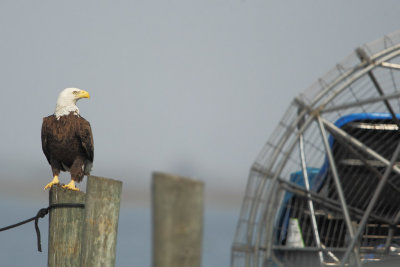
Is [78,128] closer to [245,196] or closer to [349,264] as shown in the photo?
[245,196]

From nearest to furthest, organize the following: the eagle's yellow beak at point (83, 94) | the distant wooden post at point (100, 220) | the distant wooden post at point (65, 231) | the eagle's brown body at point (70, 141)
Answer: the distant wooden post at point (100, 220)
the distant wooden post at point (65, 231)
the eagle's brown body at point (70, 141)
the eagle's yellow beak at point (83, 94)

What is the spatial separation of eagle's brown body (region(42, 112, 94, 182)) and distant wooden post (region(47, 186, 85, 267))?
2.55 meters

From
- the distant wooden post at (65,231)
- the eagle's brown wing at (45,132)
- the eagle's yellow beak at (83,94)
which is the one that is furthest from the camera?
the eagle's yellow beak at (83,94)

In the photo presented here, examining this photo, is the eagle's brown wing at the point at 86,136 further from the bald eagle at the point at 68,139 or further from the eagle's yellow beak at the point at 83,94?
the eagle's yellow beak at the point at 83,94

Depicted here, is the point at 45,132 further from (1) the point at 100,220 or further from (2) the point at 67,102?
(1) the point at 100,220

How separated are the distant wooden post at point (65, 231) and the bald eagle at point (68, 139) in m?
2.39

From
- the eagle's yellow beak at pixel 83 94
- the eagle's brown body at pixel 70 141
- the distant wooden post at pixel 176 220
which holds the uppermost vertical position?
the eagle's yellow beak at pixel 83 94

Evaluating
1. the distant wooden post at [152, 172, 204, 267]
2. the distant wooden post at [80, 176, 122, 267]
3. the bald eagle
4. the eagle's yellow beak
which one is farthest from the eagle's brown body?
the distant wooden post at [152, 172, 204, 267]

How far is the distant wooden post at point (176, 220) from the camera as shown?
9.91 ft

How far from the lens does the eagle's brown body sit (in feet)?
26.5

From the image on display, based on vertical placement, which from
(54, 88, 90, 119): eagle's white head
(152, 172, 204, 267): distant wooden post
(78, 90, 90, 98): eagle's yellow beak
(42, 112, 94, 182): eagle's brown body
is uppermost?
(78, 90, 90, 98): eagle's yellow beak

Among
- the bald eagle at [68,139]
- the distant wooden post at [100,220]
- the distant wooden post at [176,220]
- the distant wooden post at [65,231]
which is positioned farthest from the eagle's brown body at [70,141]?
the distant wooden post at [176,220]

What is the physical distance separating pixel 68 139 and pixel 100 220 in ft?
10.1

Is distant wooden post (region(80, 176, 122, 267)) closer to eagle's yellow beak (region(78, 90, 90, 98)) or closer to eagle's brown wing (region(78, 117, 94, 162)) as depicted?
eagle's brown wing (region(78, 117, 94, 162))
